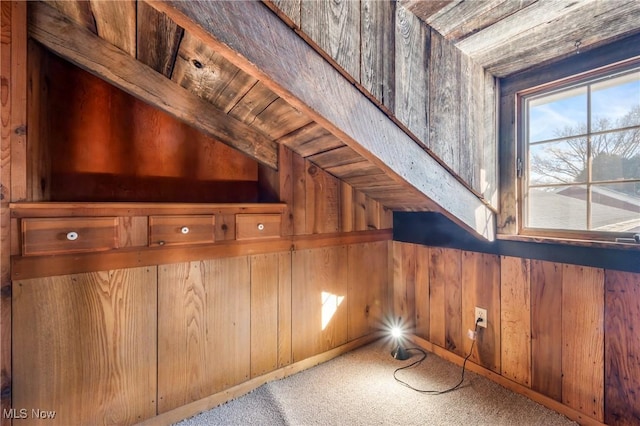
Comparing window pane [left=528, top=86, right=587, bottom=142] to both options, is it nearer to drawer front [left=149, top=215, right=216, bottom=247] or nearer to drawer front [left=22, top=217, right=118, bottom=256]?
drawer front [left=149, top=215, right=216, bottom=247]

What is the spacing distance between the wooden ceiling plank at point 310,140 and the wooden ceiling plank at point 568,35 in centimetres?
89

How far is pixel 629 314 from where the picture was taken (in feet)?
4.26

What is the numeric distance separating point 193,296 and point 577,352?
2004mm

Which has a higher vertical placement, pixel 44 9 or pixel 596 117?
pixel 44 9

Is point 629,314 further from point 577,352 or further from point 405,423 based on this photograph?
point 405,423

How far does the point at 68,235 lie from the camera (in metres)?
1.20

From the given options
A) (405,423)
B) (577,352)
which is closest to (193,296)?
(405,423)

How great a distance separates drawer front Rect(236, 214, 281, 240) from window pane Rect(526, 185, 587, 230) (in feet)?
4.88

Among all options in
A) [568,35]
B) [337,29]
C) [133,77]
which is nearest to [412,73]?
[337,29]

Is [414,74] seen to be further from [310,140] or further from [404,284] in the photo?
[404,284]

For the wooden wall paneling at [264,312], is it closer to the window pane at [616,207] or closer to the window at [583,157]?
the window at [583,157]

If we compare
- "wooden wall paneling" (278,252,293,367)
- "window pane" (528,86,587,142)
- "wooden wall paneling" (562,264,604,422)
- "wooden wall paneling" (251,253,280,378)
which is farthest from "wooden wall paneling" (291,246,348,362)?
"window pane" (528,86,587,142)

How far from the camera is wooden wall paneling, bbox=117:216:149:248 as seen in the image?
132 centimetres

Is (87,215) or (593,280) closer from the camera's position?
(87,215)
